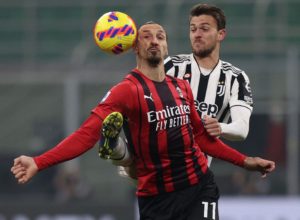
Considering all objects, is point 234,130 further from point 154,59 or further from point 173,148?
point 154,59

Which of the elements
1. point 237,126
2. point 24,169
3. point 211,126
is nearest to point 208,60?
point 237,126

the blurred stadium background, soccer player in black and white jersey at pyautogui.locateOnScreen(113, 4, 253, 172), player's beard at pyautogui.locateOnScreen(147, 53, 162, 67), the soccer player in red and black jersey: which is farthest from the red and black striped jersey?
the blurred stadium background

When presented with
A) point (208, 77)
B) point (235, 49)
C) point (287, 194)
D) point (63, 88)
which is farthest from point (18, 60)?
point (208, 77)

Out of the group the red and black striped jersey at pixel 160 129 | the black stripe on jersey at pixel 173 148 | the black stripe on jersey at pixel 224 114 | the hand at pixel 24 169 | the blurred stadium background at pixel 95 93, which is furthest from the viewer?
the blurred stadium background at pixel 95 93

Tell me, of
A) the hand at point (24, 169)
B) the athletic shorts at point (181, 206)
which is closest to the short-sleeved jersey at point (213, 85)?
the athletic shorts at point (181, 206)

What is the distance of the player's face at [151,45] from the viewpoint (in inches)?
251

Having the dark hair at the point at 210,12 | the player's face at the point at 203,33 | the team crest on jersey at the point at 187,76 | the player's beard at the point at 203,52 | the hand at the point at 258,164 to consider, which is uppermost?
the dark hair at the point at 210,12

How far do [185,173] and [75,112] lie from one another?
705 centimetres

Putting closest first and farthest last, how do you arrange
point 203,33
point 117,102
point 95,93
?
point 117,102 < point 203,33 < point 95,93

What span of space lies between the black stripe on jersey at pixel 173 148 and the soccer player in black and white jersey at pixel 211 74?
680mm

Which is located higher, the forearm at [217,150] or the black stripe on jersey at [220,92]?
the black stripe on jersey at [220,92]

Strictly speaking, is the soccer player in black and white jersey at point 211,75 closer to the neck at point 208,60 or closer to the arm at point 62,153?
the neck at point 208,60

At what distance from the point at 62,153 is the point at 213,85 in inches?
68.2

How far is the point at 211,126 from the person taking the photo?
6.59 m
